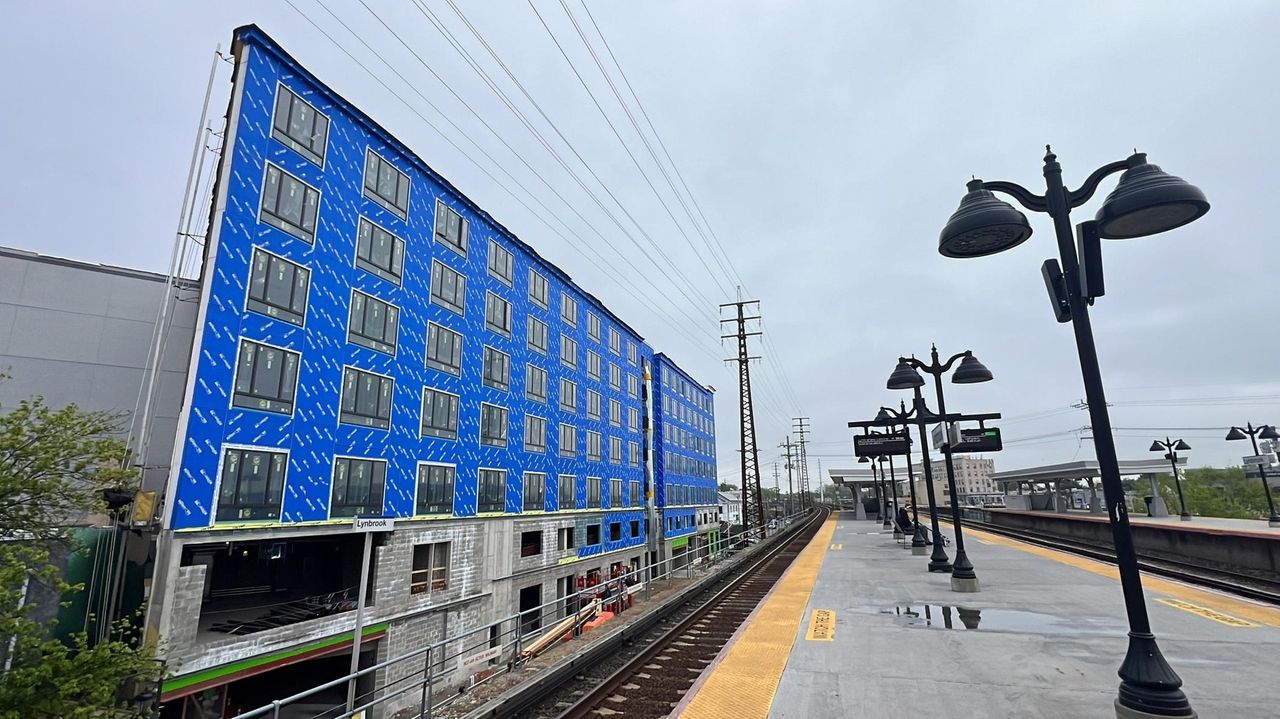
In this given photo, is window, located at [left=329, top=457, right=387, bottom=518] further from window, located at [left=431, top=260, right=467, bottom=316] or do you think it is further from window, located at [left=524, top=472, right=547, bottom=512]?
window, located at [left=524, top=472, right=547, bottom=512]

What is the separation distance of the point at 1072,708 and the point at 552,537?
27.3 meters

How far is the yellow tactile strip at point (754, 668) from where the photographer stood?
6.38 m

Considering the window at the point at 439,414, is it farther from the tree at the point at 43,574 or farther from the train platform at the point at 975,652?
the train platform at the point at 975,652

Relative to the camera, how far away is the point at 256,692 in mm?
18250

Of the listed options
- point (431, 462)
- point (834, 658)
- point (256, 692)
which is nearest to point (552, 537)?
point (431, 462)

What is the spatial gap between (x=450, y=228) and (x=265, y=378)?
11.8 m

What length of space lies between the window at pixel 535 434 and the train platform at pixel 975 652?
18800 mm

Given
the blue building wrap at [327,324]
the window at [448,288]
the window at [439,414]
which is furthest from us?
the window at [448,288]

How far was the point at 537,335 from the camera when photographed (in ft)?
106

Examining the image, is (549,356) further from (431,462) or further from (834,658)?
(834,658)

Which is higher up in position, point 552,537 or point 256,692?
point 552,537

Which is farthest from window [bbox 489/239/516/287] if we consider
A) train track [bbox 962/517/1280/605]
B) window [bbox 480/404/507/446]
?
train track [bbox 962/517/1280/605]

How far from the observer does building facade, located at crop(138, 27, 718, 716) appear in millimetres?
15875

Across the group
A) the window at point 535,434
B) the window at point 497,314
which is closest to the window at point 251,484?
the window at point 497,314
